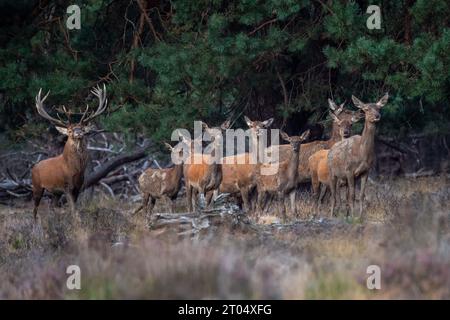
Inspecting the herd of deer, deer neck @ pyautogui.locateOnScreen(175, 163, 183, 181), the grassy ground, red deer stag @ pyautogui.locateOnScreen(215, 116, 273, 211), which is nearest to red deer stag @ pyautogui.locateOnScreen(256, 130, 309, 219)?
the herd of deer

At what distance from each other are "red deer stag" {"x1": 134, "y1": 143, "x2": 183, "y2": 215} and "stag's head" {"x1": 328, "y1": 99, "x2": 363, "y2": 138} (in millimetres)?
2644

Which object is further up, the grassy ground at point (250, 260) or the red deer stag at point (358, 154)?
the red deer stag at point (358, 154)

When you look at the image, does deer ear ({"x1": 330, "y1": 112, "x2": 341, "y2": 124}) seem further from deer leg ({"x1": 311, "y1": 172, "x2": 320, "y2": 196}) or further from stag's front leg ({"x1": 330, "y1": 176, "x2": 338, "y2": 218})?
stag's front leg ({"x1": 330, "y1": 176, "x2": 338, "y2": 218})

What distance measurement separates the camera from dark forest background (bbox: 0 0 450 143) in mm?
15219

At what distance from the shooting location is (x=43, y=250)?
12.8m

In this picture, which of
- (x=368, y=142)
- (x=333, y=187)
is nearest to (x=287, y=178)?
(x=333, y=187)

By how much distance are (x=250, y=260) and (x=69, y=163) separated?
7.34 meters

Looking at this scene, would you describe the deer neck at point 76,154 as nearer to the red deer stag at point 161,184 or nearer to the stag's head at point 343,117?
the red deer stag at point 161,184

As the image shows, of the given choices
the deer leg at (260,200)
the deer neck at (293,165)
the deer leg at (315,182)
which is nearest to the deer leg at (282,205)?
the deer neck at (293,165)

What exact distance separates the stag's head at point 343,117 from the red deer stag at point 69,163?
3660 millimetres

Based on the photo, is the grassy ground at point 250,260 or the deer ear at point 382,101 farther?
the deer ear at point 382,101

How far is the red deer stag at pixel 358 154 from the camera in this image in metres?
14.6
